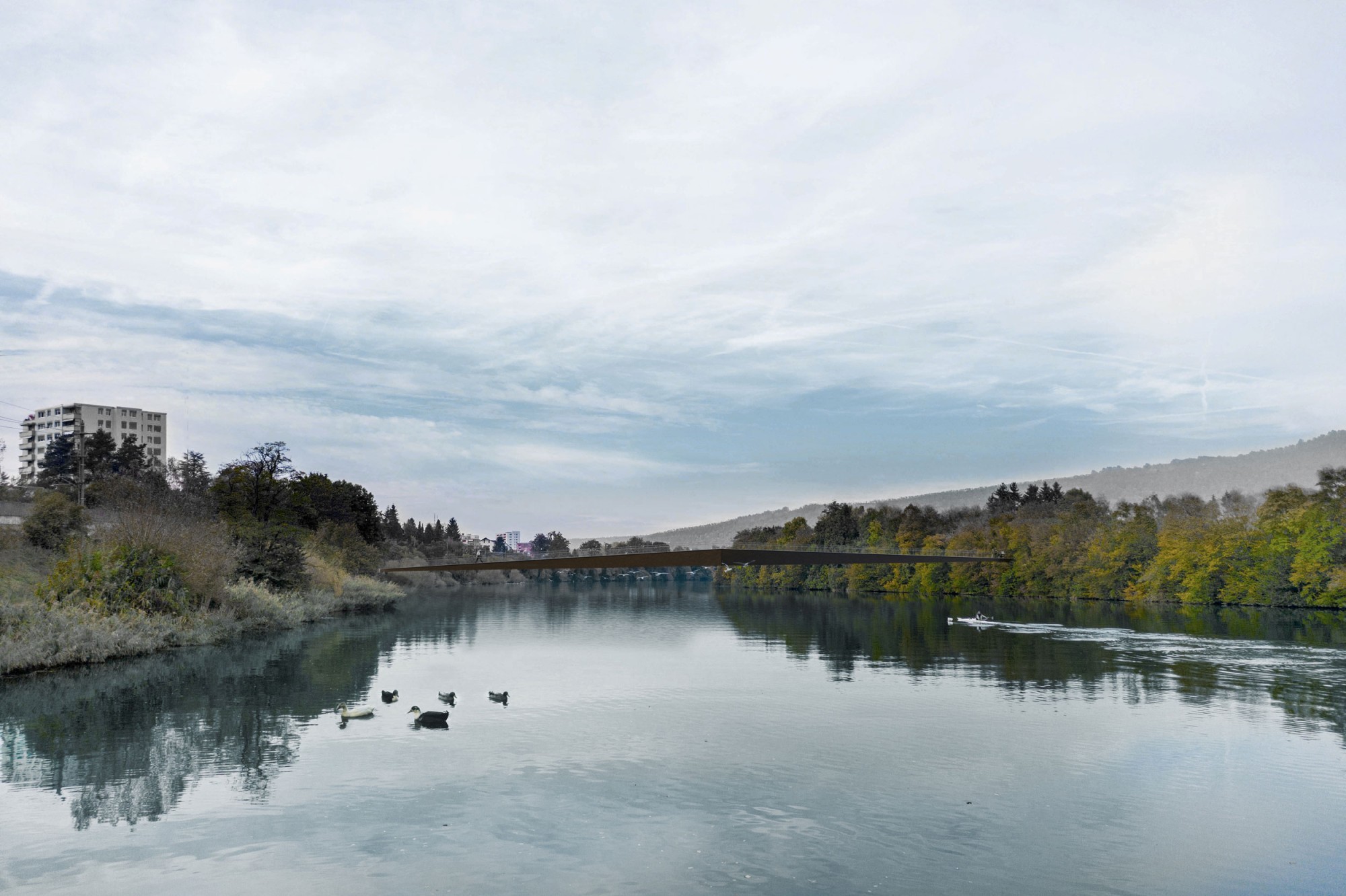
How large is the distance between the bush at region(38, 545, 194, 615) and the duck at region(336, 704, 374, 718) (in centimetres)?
1923

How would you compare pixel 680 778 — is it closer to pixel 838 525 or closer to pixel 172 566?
pixel 172 566

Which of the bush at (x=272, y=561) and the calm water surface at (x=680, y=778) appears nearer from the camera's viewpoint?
the calm water surface at (x=680, y=778)

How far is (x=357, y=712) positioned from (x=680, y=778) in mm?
12265

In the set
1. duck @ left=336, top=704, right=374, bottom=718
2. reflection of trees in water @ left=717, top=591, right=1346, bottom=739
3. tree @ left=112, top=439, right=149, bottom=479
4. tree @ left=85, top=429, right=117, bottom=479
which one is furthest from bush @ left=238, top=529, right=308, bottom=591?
tree @ left=85, top=429, right=117, bottom=479

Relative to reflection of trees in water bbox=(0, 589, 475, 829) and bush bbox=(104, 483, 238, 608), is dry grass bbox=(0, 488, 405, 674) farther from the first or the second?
reflection of trees in water bbox=(0, 589, 475, 829)

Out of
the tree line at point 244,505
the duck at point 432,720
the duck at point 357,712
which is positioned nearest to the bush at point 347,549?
the tree line at point 244,505

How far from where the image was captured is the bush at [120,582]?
4259cm

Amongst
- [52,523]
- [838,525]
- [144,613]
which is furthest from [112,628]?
[838,525]

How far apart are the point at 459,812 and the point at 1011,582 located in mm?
110445

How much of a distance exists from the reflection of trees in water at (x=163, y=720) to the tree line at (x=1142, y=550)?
30.6 m

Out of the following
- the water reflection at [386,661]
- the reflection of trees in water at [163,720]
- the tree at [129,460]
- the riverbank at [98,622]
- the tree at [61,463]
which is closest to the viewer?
the reflection of trees in water at [163,720]

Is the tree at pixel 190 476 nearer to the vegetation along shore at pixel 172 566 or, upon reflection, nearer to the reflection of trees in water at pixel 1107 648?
the vegetation along shore at pixel 172 566

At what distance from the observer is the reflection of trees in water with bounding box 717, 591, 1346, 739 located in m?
35.6

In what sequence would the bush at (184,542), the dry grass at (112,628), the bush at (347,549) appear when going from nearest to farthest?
the dry grass at (112,628)
the bush at (184,542)
the bush at (347,549)
